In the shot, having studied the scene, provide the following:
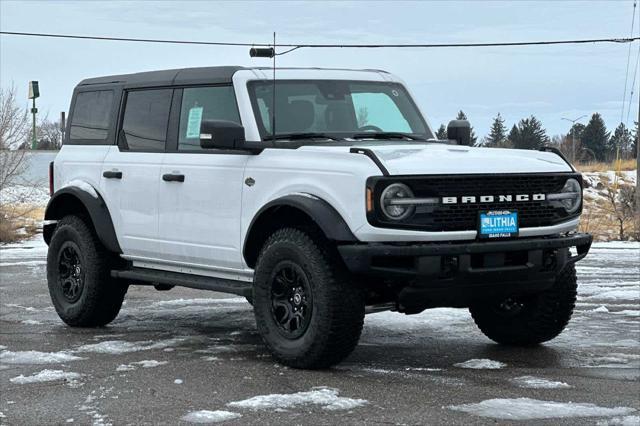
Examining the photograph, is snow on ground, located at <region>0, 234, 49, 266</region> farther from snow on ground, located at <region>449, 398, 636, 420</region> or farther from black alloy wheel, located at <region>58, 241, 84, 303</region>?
snow on ground, located at <region>449, 398, 636, 420</region>

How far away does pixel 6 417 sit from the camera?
6227 mm

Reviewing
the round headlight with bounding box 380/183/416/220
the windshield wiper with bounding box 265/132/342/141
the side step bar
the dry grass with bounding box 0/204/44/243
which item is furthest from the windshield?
the dry grass with bounding box 0/204/44/243

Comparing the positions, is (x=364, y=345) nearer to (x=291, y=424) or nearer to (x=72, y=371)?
(x=72, y=371)

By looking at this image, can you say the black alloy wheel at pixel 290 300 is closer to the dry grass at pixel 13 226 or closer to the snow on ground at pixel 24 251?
the snow on ground at pixel 24 251

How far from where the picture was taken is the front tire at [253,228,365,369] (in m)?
7.25

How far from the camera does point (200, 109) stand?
8875 mm

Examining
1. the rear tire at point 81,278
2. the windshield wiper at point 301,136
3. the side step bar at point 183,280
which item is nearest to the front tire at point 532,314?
the windshield wiper at point 301,136

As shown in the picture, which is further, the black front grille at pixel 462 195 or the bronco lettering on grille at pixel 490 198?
the bronco lettering on grille at pixel 490 198

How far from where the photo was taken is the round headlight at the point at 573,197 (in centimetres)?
789

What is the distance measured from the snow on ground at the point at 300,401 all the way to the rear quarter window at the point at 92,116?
3970mm

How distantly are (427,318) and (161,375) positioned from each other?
347cm

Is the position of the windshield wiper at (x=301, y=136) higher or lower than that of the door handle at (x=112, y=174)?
higher

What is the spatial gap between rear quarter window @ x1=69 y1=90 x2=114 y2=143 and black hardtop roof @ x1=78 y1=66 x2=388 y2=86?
0.46ft

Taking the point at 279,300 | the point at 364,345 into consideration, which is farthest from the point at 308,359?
the point at 364,345
